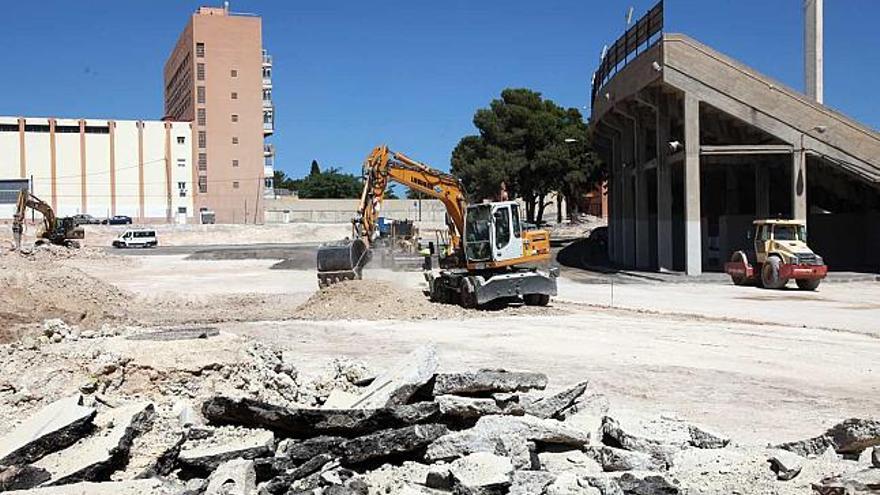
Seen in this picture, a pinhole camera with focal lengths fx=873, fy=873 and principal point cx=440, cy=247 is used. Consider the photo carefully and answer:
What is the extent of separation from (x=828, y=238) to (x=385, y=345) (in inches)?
1257

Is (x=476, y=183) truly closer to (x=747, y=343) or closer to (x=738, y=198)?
(x=738, y=198)

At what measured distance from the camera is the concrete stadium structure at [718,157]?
35.1 metres

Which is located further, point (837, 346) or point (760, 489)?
point (837, 346)

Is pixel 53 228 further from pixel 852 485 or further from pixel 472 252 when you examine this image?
pixel 852 485

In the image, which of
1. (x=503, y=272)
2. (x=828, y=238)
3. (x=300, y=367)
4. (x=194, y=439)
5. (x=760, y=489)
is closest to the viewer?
(x=760, y=489)

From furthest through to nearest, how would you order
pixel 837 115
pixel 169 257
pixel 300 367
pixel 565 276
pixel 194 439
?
pixel 169 257 → pixel 565 276 → pixel 837 115 → pixel 300 367 → pixel 194 439

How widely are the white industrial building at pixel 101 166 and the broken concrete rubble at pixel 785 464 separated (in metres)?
92.7

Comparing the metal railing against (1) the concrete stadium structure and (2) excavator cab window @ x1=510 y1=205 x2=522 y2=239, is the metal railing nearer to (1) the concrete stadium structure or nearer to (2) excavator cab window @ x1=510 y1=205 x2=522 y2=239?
(1) the concrete stadium structure

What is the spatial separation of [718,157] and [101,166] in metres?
72.7

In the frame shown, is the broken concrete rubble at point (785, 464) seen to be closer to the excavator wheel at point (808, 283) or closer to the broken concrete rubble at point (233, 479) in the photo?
the broken concrete rubble at point (233, 479)

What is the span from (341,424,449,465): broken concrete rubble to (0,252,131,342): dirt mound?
1024 centimetres

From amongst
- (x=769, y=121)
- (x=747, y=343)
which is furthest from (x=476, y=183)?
(x=747, y=343)

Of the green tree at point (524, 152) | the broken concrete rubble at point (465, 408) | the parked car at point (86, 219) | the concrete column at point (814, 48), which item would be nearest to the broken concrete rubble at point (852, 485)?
the broken concrete rubble at point (465, 408)

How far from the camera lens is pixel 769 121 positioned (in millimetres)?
35156
